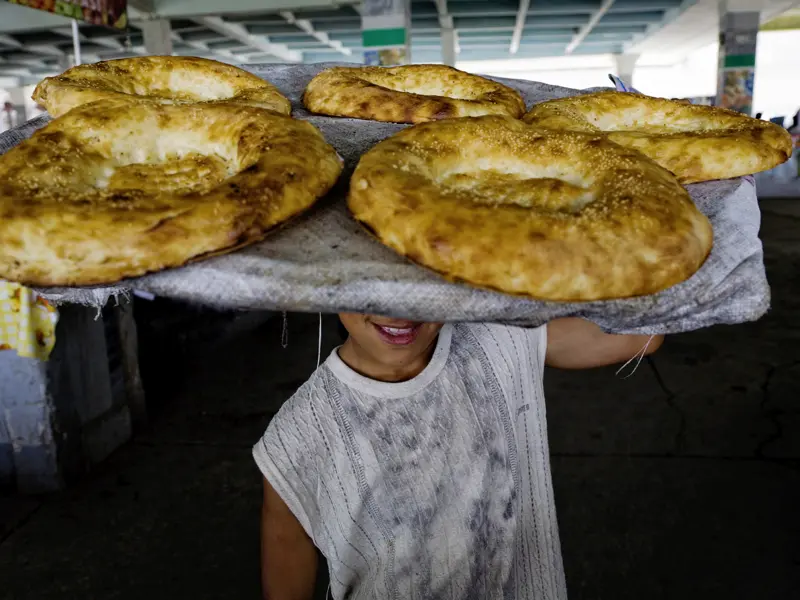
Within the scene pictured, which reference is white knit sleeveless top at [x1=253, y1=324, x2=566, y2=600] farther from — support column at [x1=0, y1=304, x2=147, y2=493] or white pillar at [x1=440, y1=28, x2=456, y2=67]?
white pillar at [x1=440, y1=28, x2=456, y2=67]

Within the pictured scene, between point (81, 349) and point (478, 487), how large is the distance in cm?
305

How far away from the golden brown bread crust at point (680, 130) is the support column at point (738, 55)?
13594 mm

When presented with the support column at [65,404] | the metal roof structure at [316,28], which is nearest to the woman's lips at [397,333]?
the support column at [65,404]

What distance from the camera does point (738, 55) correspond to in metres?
13.1

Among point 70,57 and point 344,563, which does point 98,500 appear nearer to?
point 344,563

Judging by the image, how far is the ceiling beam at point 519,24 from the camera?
14367 millimetres

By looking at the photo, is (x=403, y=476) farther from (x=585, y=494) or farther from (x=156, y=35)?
(x=156, y=35)

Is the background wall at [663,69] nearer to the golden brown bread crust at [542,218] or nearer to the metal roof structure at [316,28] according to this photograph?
the metal roof structure at [316,28]

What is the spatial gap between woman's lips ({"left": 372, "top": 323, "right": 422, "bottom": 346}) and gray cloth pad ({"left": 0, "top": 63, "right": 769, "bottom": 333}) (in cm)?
48

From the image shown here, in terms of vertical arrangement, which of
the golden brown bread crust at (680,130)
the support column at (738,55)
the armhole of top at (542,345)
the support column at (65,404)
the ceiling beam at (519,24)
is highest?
the ceiling beam at (519,24)

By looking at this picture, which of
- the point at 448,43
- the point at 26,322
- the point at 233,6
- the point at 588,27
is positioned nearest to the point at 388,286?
the point at 26,322

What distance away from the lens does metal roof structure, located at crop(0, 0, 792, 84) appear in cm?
1289

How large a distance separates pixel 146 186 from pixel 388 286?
41cm

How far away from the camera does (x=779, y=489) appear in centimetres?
363
